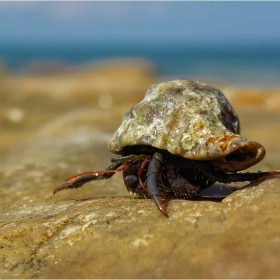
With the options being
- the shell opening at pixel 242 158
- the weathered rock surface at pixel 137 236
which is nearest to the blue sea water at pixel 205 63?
the shell opening at pixel 242 158

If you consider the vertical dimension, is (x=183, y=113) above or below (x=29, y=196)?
above

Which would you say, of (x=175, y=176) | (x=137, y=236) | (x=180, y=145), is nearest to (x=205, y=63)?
(x=175, y=176)

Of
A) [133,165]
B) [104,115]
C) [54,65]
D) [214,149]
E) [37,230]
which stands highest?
[214,149]

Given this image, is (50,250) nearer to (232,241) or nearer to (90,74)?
(232,241)

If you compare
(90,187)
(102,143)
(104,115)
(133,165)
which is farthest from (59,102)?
(133,165)

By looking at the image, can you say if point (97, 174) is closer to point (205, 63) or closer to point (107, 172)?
point (107, 172)

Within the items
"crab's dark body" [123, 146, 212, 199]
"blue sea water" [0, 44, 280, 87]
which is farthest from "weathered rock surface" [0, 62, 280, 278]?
"blue sea water" [0, 44, 280, 87]

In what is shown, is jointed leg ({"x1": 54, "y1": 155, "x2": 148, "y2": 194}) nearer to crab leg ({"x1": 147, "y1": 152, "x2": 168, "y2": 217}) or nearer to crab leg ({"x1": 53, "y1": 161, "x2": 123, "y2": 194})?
crab leg ({"x1": 53, "y1": 161, "x2": 123, "y2": 194})
